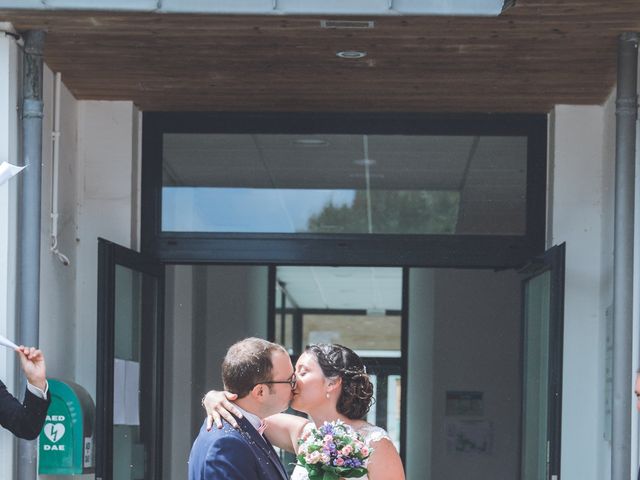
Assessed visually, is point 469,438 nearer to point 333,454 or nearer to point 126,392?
point 126,392

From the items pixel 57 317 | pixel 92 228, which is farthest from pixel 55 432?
pixel 92 228

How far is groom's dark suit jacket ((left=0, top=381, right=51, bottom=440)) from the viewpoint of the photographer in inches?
210

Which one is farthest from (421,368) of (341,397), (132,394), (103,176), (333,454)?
(333,454)

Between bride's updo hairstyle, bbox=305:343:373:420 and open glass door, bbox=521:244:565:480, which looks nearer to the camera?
bride's updo hairstyle, bbox=305:343:373:420

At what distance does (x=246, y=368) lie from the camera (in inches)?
151

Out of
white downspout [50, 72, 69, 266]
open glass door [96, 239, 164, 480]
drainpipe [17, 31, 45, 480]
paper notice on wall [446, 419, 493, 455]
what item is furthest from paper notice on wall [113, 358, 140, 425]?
paper notice on wall [446, 419, 493, 455]

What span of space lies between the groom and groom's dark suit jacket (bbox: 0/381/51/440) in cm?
170

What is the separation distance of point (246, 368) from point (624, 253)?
8.76ft

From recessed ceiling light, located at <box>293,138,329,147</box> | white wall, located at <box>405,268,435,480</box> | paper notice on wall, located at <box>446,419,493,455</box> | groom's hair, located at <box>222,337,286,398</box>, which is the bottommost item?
paper notice on wall, located at <box>446,419,493,455</box>

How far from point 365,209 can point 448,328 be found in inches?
196

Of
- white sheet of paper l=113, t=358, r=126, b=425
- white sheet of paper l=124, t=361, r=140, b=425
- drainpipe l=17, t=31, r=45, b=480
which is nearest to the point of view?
drainpipe l=17, t=31, r=45, b=480

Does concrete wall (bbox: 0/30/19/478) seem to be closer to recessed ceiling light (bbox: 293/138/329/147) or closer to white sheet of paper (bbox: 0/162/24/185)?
white sheet of paper (bbox: 0/162/24/185)

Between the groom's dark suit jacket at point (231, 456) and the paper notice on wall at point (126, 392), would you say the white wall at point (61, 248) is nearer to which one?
the paper notice on wall at point (126, 392)

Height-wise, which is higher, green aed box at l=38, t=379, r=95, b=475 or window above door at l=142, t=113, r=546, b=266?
window above door at l=142, t=113, r=546, b=266
